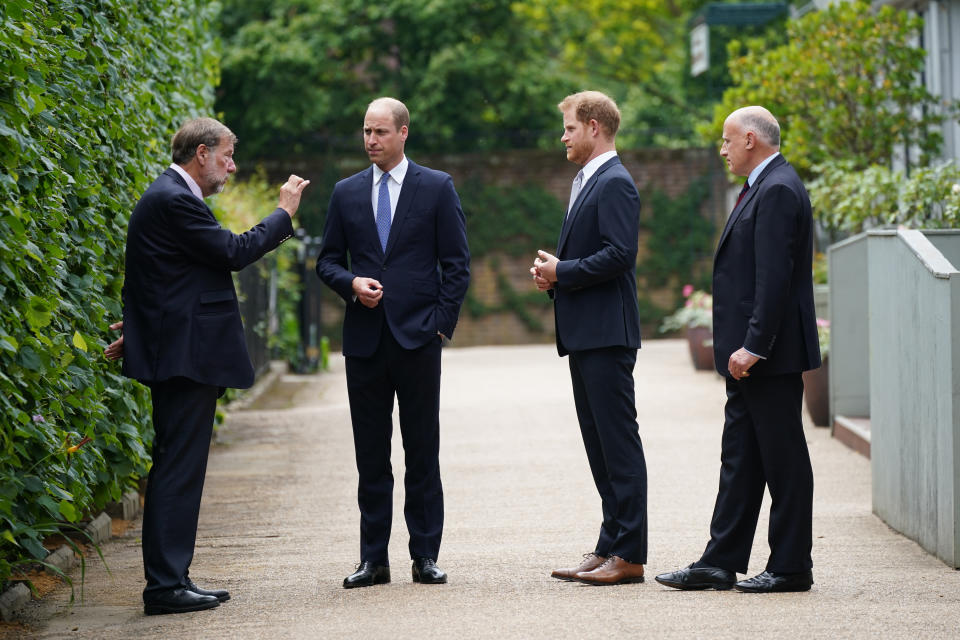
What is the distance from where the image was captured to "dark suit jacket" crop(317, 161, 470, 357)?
5.36m

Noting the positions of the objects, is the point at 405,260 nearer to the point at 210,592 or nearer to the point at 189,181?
the point at 189,181

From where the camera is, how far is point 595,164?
543cm

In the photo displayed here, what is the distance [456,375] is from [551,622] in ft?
42.6

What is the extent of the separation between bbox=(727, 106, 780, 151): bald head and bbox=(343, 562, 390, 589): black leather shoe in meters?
2.30

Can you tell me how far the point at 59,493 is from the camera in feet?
15.9

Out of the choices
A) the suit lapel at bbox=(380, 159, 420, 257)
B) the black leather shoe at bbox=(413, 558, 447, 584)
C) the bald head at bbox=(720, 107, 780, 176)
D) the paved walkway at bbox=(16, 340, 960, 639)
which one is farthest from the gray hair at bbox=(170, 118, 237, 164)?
the bald head at bbox=(720, 107, 780, 176)

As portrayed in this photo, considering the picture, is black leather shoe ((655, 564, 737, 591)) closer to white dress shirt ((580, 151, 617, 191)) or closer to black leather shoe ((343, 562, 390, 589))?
black leather shoe ((343, 562, 390, 589))

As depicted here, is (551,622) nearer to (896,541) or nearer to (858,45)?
(896,541)

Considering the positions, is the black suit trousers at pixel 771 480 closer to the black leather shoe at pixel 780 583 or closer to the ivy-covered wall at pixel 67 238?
the black leather shoe at pixel 780 583

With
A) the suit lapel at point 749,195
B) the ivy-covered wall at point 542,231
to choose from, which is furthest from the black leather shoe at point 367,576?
the ivy-covered wall at point 542,231

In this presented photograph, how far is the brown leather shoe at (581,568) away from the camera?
539 centimetres

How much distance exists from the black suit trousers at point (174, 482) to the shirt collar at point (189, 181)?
0.73 meters

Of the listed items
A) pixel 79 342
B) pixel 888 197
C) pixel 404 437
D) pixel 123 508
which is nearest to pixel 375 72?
pixel 888 197

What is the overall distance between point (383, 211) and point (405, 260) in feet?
0.79
